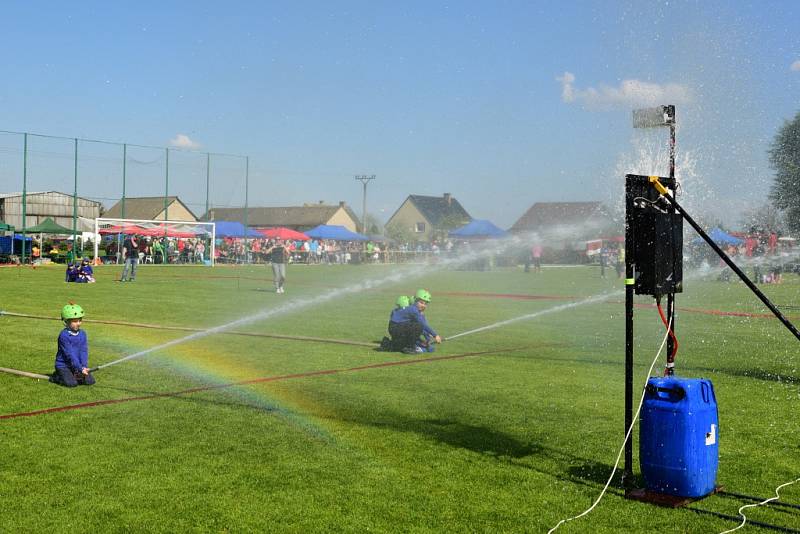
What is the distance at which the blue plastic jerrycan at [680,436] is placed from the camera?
6.48 meters

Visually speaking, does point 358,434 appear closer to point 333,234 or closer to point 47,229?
point 47,229

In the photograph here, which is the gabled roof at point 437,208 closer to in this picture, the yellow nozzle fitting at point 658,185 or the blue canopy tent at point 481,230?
the blue canopy tent at point 481,230

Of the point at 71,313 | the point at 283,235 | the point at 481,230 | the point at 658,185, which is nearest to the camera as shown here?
the point at 658,185

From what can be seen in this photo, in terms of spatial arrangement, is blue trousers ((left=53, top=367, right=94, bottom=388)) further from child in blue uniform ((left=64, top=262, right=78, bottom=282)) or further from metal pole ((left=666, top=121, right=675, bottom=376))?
child in blue uniform ((left=64, top=262, right=78, bottom=282))

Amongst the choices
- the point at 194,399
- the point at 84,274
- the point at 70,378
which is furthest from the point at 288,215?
the point at 194,399

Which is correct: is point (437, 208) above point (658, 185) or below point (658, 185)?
above

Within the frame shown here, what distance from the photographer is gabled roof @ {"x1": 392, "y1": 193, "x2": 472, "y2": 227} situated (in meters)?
120

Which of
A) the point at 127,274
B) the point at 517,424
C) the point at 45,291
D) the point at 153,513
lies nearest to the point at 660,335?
the point at 517,424

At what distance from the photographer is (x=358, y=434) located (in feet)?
28.7

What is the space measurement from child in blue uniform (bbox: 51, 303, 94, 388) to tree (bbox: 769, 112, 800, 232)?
5415 cm

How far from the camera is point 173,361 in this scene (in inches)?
546

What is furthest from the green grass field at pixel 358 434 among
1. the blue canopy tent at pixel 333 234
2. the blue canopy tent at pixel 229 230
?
the blue canopy tent at pixel 333 234

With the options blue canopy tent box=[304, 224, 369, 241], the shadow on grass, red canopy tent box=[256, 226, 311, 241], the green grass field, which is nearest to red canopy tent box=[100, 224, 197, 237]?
red canopy tent box=[256, 226, 311, 241]

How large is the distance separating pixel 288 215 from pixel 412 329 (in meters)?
112
